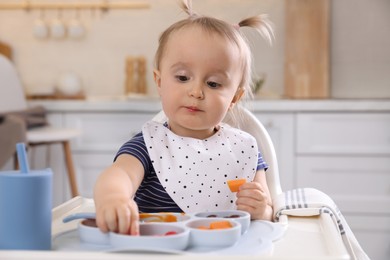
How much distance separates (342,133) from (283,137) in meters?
0.28

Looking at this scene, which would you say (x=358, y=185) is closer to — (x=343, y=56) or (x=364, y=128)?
(x=364, y=128)

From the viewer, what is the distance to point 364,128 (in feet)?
9.48

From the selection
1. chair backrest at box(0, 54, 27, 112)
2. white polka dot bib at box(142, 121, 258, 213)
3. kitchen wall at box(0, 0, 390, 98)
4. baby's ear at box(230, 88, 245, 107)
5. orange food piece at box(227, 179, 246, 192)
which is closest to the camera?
orange food piece at box(227, 179, 246, 192)

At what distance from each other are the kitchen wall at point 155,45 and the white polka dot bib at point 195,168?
2339 mm

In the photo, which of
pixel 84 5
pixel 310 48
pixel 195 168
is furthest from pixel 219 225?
pixel 84 5

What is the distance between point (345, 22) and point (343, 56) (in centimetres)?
19

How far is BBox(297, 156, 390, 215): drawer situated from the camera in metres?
2.88

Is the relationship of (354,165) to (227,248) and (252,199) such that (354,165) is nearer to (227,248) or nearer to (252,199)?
(252,199)

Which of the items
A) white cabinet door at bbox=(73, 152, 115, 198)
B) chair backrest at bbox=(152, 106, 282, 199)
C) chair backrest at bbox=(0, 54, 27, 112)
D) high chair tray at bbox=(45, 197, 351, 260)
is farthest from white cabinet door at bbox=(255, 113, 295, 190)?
high chair tray at bbox=(45, 197, 351, 260)

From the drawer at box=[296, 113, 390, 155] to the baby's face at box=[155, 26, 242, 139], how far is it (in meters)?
1.88

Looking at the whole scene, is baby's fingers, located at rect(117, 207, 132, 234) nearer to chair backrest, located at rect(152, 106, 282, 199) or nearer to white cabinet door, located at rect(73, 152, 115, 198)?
chair backrest, located at rect(152, 106, 282, 199)

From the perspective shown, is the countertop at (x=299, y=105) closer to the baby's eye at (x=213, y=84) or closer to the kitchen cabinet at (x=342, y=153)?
the kitchen cabinet at (x=342, y=153)

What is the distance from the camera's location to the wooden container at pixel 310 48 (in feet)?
10.4

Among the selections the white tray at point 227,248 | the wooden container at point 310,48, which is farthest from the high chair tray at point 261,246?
the wooden container at point 310,48
